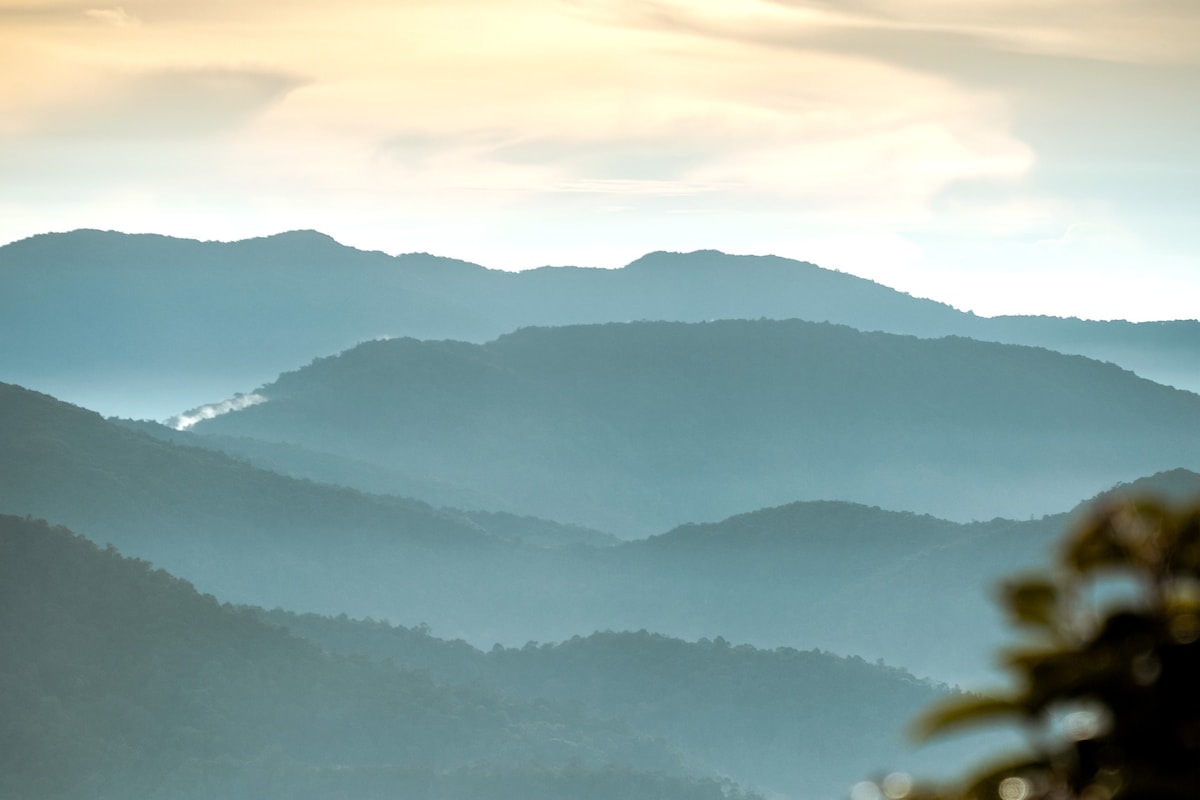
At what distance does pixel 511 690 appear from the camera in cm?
13300

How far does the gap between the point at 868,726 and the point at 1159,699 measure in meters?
136

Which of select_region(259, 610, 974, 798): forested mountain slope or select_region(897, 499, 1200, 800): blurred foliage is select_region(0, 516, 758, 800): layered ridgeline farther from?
select_region(897, 499, 1200, 800): blurred foliage

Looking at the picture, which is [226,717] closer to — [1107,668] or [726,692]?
[726,692]

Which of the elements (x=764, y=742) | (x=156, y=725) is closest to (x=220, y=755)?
(x=156, y=725)

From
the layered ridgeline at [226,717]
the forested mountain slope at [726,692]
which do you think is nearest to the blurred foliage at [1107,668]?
the layered ridgeline at [226,717]

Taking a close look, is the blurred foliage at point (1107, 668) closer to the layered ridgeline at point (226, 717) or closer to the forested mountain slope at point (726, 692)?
the layered ridgeline at point (226, 717)

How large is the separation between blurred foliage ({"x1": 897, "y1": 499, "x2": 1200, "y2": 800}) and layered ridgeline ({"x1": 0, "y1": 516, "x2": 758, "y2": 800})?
83.9 meters

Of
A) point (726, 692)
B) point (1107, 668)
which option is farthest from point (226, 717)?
point (1107, 668)

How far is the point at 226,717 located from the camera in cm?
9925

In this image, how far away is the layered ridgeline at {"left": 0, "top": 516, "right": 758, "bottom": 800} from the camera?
8906 centimetres

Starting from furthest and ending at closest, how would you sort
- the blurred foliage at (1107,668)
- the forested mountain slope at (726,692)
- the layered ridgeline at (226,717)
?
the forested mountain slope at (726,692) → the layered ridgeline at (226,717) → the blurred foliage at (1107,668)

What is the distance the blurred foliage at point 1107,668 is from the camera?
3711mm

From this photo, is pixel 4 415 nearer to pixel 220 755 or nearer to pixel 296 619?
pixel 296 619

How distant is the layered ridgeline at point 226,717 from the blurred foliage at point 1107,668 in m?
83.9
